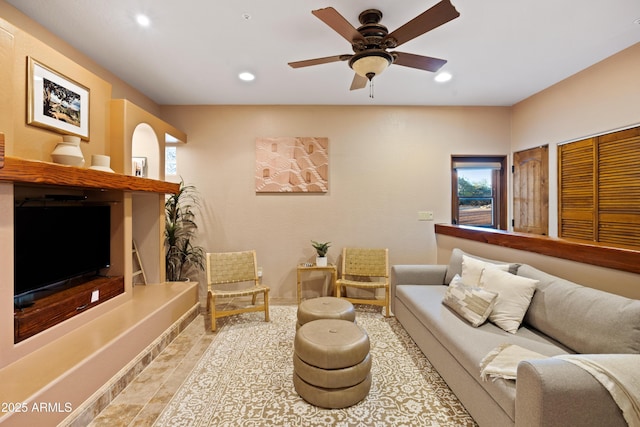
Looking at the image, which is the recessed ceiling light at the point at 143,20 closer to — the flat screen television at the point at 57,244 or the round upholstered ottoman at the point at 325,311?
the flat screen television at the point at 57,244

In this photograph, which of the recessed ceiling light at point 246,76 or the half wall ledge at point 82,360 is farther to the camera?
the recessed ceiling light at point 246,76

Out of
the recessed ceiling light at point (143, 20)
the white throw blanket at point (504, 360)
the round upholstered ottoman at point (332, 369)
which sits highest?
the recessed ceiling light at point (143, 20)

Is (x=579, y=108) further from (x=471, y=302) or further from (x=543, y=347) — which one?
(x=543, y=347)

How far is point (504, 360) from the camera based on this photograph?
57.2 inches

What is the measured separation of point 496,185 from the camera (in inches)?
155

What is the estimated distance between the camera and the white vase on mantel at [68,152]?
6.50ft

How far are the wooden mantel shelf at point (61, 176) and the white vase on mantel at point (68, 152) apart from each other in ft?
0.55

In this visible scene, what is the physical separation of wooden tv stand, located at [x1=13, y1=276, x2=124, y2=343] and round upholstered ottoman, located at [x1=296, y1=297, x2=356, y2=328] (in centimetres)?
179

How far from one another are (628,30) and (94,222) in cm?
489

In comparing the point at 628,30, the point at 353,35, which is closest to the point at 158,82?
the point at 353,35

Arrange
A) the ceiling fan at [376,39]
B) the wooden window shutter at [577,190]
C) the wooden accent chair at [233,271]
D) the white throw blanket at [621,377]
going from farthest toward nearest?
the wooden accent chair at [233,271] → the wooden window shutter at [577,190] → the ceiling fan at [376,39] → the white throw blanket at [621,377]

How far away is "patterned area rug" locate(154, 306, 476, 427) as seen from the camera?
1.65 m

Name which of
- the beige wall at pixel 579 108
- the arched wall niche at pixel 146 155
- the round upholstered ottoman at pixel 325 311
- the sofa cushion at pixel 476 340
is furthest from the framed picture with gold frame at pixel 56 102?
the beige wall at pixel 579 108

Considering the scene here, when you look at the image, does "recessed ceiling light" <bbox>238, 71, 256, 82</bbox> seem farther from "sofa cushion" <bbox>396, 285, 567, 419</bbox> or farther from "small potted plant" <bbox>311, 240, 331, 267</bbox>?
"sofa cushion" <bbox>396, 285, 567, 419</bbox>
